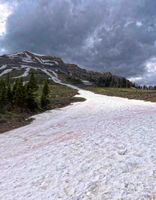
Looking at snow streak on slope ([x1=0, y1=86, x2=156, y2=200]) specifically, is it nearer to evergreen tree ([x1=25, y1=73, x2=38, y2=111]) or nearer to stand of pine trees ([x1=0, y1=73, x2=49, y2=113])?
stand of pine trees ([x1=0, y1=73, x2=49, y2=113])

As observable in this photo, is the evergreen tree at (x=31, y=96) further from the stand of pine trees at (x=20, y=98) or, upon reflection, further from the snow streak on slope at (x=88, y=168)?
the snow streak on slope at (x=88, y=168)

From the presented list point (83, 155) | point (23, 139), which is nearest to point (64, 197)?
point (83, 155)

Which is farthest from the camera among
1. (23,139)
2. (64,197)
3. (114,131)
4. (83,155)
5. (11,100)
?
(11,100)

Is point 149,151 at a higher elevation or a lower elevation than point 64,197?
higher

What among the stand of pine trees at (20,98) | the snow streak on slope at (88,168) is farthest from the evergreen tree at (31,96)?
the snow streak on slope at (88,168)

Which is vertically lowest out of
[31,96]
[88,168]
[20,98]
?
[88,168]

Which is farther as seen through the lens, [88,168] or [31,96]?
[31,96]

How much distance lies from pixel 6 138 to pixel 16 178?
1307 centimetres

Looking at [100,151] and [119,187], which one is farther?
[100,151]

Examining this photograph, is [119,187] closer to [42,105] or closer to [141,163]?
[141,163]

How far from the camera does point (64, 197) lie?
12.0 metres

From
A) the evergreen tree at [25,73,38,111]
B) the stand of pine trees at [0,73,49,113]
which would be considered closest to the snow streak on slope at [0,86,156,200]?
the stand of pine trees at [0,73,49,113]

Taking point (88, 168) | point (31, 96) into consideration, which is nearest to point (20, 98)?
point (31, 96)

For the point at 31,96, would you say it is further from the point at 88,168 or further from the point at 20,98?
the point at 88,168
